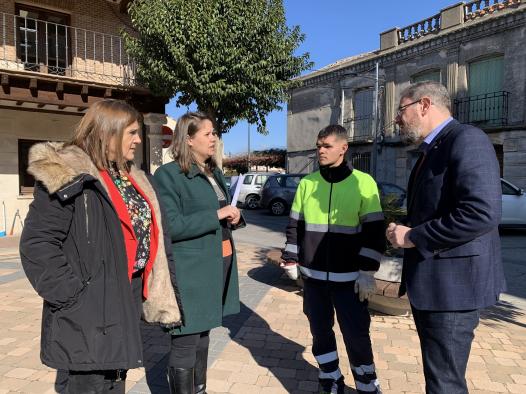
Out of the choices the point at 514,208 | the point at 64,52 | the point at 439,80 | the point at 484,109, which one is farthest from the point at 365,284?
the point at 439,80

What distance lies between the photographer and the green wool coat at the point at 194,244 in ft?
7.88

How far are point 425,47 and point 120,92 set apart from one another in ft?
44.0

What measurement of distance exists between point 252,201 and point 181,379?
16924 mm

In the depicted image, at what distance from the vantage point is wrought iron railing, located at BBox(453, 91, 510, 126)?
15773mm

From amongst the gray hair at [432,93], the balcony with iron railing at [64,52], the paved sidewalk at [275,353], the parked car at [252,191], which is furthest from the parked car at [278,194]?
the gray hair at [432,93]

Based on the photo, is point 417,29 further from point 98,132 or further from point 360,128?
point 98,132

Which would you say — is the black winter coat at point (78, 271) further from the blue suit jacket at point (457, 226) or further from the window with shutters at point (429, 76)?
the window with shutters at point (429, 76)

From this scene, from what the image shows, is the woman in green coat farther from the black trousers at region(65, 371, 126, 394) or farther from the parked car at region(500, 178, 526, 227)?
the parked car at region(500, 178, 526, 227)

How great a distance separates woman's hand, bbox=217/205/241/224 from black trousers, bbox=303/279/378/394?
66cm

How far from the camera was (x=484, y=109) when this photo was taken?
651 inches

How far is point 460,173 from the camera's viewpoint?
5.94 ft

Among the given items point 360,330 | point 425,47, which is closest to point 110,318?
point 360,330

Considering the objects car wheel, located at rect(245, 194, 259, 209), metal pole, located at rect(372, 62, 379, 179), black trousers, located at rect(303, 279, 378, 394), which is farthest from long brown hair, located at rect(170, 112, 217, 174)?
metal pole, located at rect(372, 62, 379, 179)

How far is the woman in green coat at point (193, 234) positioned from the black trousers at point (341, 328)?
623 millimetres
